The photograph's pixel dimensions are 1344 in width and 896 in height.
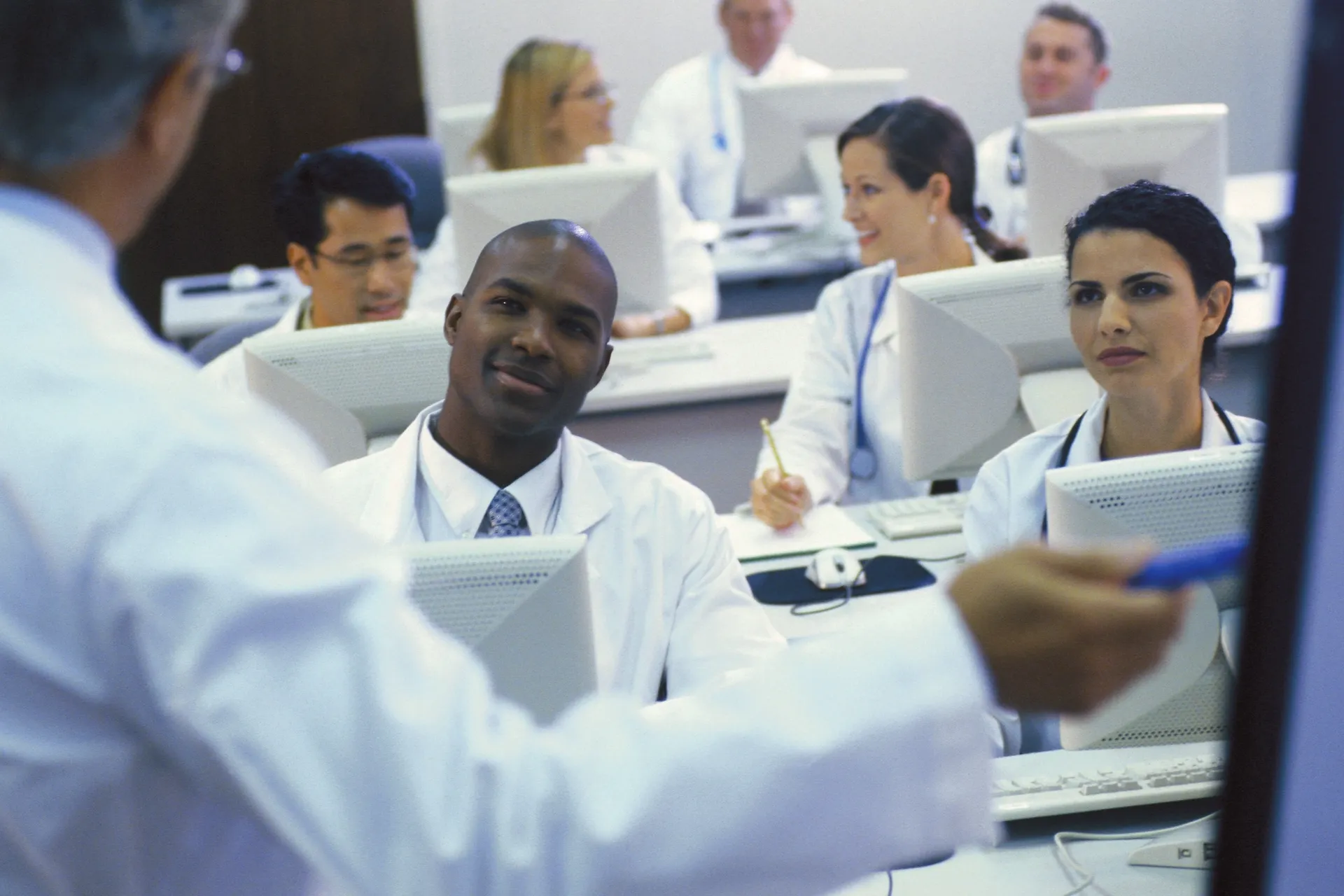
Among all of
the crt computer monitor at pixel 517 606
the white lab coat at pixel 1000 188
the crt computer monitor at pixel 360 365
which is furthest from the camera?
the white lab coat at pixel 1000 188

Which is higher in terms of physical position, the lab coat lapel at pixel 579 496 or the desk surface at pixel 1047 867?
the lab coat lapel at pixel 579 496

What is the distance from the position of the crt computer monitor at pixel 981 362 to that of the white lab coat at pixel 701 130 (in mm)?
3129

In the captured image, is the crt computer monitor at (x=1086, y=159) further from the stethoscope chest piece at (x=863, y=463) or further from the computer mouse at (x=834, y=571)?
Result: the computer mouse at (x=834, y=571)

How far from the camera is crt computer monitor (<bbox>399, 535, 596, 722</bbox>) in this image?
1.12 m

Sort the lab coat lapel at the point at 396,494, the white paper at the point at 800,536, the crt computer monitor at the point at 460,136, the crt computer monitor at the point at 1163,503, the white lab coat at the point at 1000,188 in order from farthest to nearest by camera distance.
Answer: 1. the crt computer monitor at the point at 460,136
2. the white lab coat at the point at 1000,188
3. the white paper at the point at 800,536
4. the lab coat lapel at the point at 396,494
5. the crt computer monitor at the point at 1163,503

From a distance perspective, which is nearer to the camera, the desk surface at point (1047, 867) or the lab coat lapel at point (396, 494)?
the desk surface at point (1047, 867)

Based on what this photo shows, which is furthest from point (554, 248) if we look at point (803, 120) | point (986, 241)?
point (803, 120)

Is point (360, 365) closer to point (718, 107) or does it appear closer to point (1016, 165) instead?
point (1016, 165)

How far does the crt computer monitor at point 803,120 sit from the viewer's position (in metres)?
4.04

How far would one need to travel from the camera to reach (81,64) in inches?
22.1

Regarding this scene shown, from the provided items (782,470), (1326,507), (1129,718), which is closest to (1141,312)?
(1129,718)

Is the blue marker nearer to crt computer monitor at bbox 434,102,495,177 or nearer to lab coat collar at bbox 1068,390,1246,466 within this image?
lab coat collar at bbox 1068,390,1246,466

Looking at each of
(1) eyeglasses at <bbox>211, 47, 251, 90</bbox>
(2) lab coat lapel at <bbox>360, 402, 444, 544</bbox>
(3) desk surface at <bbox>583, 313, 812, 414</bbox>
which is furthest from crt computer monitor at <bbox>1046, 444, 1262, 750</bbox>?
(3) desk surface at <bbox>583, 313, 812, 414</bbox>

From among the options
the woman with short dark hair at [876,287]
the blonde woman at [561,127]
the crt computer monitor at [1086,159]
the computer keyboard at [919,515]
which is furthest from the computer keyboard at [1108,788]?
the blonde woman at [561,127]
